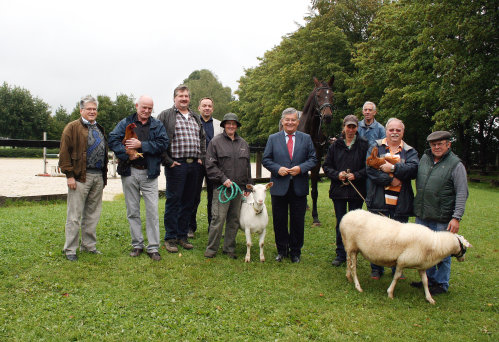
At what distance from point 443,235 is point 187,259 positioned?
3.77 meters

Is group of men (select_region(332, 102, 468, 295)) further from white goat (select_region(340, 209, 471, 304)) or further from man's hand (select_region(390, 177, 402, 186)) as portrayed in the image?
white goat (select_region(340, 209, 471, 304))

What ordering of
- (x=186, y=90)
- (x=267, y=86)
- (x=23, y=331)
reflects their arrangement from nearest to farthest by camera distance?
1. (x=23, y=331)
2. (x=186, y=90)
3. (x=267, y=86)

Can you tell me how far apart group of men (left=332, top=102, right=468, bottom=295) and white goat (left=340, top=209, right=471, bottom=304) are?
29 centimetres

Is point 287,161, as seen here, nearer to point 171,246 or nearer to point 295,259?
point 295,259

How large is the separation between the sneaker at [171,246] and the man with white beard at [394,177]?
10.9ft

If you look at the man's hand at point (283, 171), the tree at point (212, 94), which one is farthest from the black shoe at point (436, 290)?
the tree at point (212, 94)

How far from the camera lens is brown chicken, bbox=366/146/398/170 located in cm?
517

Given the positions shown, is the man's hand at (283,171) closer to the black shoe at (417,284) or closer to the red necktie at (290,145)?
the red necktie at (290,145)

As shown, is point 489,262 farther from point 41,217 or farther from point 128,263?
point 41,217

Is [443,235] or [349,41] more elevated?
[349,41]

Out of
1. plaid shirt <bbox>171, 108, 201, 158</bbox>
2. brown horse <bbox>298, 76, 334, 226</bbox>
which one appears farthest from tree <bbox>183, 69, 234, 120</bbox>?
plaid shirt <bbox>171, 108, 201, 158</bbox>

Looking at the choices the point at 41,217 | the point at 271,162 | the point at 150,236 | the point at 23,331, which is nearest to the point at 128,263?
the point at 150,236

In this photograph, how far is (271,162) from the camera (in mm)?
5961

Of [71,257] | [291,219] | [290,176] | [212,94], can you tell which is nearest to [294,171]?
[290,176]
